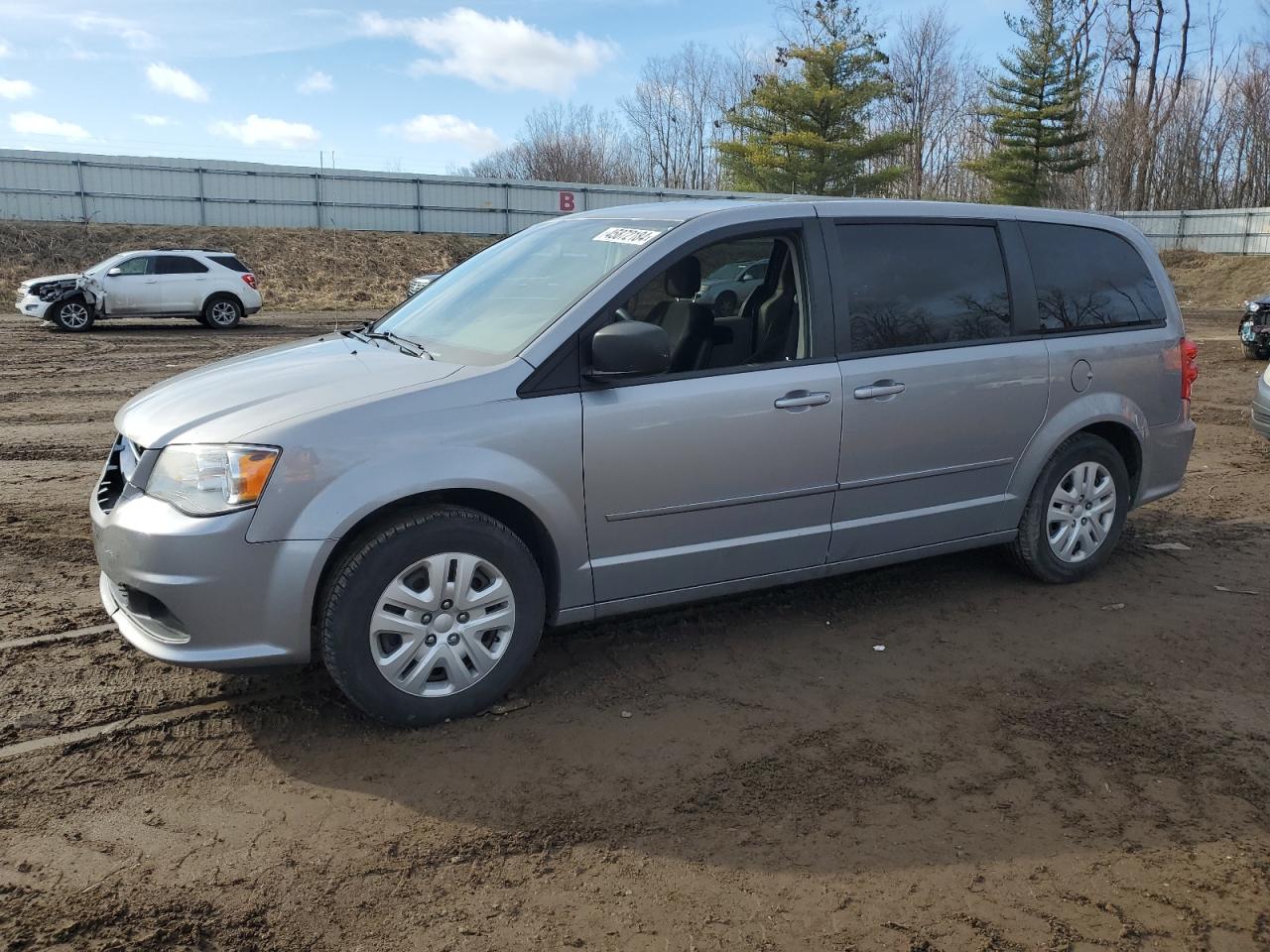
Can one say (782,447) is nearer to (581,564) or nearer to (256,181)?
(581,564)

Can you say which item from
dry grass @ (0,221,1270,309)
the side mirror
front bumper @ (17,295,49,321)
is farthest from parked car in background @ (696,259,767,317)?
dry grass @ (0,221,1270,309)

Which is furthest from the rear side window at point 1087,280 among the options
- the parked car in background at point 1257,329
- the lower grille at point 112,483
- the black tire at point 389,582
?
the parked car in background at point 1257,329

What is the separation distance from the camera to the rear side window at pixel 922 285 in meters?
4.70

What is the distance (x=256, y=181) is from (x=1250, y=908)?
121ft

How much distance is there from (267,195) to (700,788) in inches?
1407

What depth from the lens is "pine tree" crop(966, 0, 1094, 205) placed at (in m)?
47.0

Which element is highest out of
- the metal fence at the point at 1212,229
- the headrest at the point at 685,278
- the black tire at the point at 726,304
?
the metal fence at the point at 1212,229

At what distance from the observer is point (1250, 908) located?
9.48ft

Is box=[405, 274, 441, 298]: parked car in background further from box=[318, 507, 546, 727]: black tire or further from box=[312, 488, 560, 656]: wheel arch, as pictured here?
box=[318, 507, 546, 727]: black tire

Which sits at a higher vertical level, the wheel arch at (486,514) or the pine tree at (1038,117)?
the pine tree at (1038,117)

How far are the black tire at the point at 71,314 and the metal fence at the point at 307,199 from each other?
1542 centimetres

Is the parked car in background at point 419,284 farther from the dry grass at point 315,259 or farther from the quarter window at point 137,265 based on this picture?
the quarter window at point 137,265

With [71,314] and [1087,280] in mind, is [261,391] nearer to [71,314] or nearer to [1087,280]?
[1087,280]

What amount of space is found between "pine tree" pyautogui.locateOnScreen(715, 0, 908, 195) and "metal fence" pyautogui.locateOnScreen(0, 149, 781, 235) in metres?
9.16
